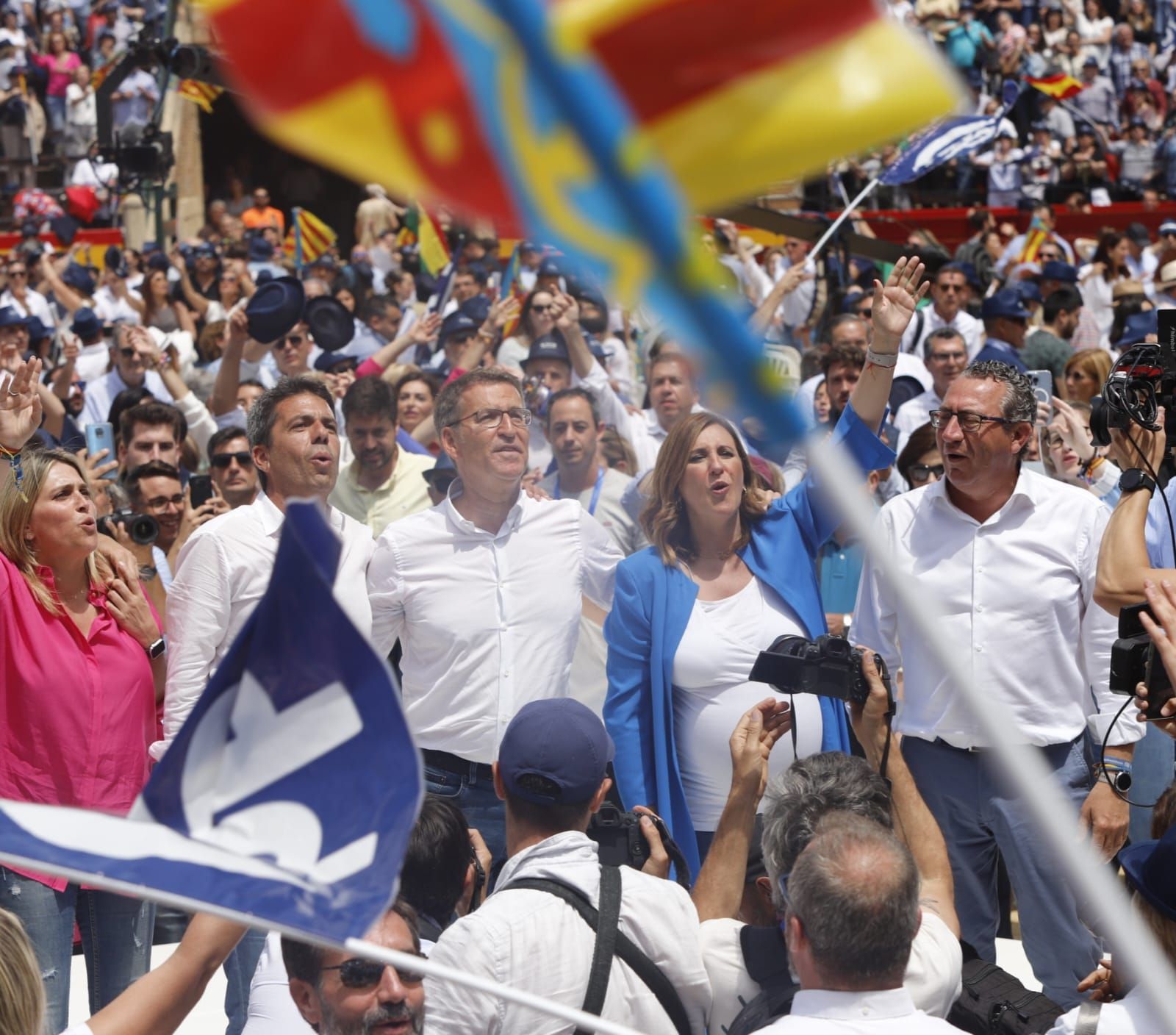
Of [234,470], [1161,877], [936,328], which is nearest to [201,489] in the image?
[234,470]

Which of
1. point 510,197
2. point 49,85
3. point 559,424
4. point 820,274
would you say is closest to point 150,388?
point 559,424

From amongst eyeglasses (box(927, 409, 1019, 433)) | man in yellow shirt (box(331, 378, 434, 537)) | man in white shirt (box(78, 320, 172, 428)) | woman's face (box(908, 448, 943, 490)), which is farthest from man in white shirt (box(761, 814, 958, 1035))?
man in white shirt (box(78, 320, 172, 428))

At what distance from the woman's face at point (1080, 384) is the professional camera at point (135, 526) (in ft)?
13.4

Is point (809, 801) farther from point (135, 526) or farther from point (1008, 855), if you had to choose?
point (135, 526)

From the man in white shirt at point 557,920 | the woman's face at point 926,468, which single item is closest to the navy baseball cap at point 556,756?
the man in white shirt at point 557,920

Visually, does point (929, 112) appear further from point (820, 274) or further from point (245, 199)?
point (245, 199)

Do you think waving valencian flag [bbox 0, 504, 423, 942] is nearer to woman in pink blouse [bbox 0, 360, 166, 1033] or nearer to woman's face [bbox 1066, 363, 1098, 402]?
woman in pink blouse [bbox 0, 360, 166, 1033]

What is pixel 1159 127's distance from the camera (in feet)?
66.8

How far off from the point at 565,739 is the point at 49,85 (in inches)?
824

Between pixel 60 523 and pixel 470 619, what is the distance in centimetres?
105

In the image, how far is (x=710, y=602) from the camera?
14.2 feet

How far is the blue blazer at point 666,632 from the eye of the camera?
4.24 m

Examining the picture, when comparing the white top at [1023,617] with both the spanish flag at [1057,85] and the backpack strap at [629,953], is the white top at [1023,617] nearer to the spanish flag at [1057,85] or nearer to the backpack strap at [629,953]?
the backpack strap at [629,953]

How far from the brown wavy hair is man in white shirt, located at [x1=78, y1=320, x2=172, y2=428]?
434 centimetres
